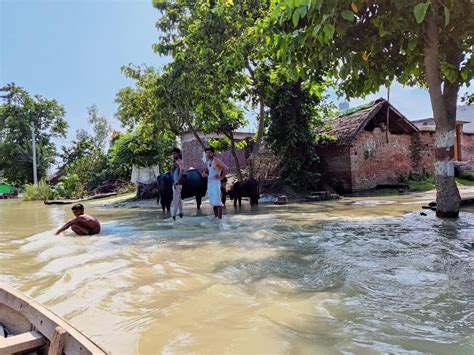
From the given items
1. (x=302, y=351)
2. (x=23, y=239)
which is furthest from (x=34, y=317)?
(x=23, y=239)

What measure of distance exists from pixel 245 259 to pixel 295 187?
1187cm

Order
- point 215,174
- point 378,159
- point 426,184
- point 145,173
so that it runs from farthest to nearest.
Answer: point 145,173, point 426,184, point 378,159, point 215,174

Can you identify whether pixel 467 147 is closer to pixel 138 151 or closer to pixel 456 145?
pixel 456 145

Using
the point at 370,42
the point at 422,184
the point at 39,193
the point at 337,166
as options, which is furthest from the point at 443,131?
the point at 39,193

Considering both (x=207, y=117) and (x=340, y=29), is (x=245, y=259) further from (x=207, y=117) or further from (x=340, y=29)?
(x=207, y=117)

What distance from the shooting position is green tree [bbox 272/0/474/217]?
20.9 ft

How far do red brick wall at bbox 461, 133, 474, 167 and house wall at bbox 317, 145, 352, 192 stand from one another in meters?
9.15

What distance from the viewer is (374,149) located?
18.4m

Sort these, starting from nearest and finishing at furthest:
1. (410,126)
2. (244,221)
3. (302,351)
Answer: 1. (302,351)
2. (244,221)
3. (410,126)

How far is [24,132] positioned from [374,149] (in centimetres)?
3506

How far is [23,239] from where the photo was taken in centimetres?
855

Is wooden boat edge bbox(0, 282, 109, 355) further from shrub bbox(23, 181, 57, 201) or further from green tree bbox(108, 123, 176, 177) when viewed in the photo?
shrub bbox(23, 181, 57, 201)

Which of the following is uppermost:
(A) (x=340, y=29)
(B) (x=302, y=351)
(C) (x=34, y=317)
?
(A) (x=340, y=29)

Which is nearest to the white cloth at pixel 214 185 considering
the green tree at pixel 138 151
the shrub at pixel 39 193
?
the green tree at pixel 138 151
